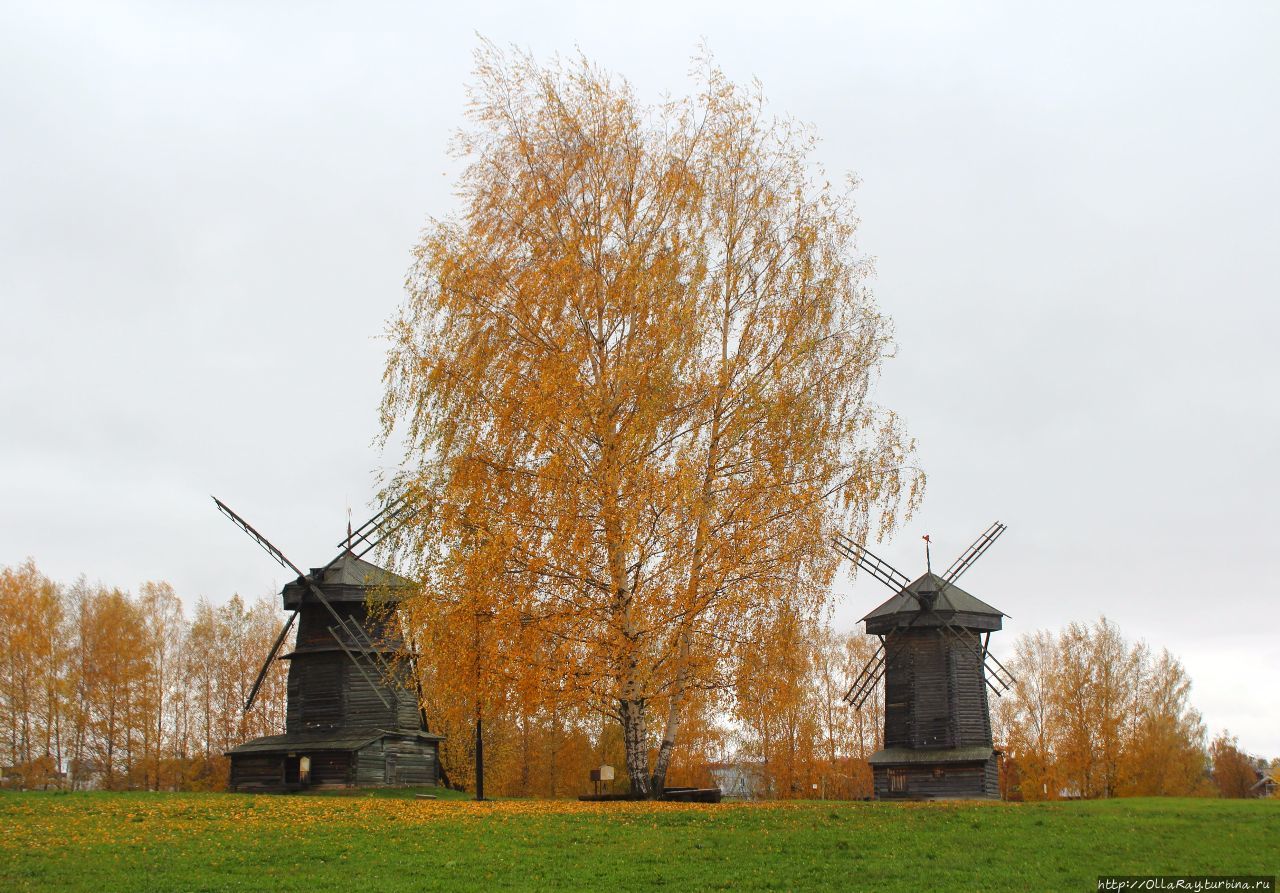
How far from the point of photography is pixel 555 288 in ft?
80.6

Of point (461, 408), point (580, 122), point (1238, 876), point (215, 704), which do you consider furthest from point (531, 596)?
point (215, 704)

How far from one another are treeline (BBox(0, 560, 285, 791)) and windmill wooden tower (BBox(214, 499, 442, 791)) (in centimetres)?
1556

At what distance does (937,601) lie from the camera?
4550 centimetres

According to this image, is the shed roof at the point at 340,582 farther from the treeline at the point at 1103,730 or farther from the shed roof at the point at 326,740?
the treeline at the point at 1103,730

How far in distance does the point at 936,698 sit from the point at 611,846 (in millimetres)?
29224

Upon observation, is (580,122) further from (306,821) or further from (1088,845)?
(1088,845)

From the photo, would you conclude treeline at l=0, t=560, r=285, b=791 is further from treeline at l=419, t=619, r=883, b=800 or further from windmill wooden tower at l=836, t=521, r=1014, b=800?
windmill wooden tower at l=836, t=521, r=1014, b=800

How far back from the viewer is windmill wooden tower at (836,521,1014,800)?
144ft

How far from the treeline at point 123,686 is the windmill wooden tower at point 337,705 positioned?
1556 centimetres

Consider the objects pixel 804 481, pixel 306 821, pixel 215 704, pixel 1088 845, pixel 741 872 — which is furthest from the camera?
pixel 215 704

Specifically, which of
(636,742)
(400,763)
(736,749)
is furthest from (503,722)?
(636,742)

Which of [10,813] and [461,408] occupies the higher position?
[461,408]

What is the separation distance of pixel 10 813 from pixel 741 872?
17108 mm

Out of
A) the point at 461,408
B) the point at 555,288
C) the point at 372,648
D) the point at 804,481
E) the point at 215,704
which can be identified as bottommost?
the point at 215,704
